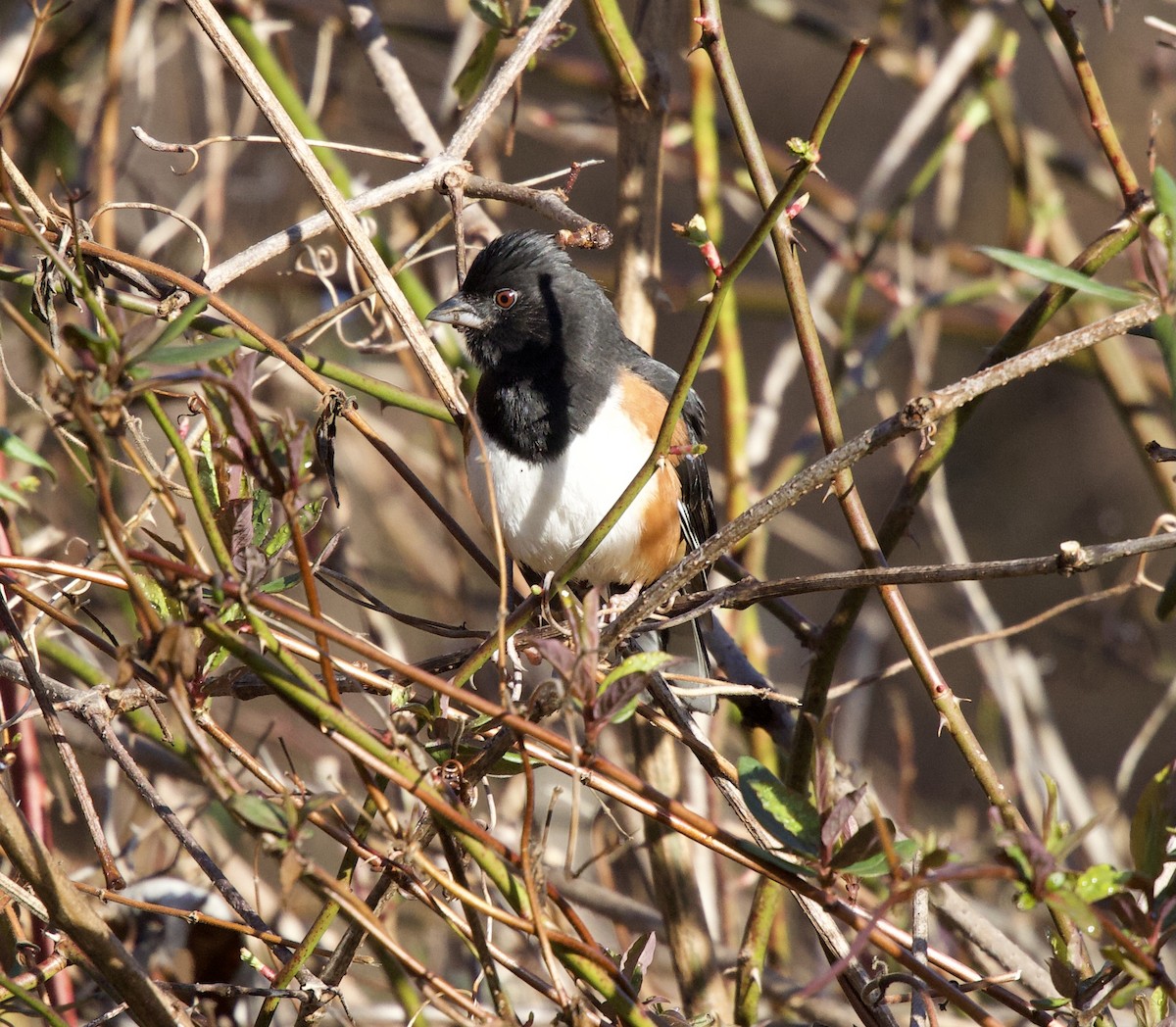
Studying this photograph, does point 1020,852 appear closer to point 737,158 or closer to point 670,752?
point 670,752

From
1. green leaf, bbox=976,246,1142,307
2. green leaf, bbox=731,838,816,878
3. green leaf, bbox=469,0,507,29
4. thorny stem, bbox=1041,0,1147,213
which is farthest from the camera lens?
green leaf, bbox=469,0,507,29

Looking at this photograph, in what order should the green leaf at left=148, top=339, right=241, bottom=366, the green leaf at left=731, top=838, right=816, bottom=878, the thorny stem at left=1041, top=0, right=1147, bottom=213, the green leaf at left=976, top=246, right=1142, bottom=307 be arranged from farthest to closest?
the thorny stem at left=1041, top=0, right=1147, bottom=213, the green leaf at left=731, top=838, right=816, bottom=878, the green leaf at left=976, top=246, right=1142, bottom=307, the green leaf at left=148, top=339, right=241, bottom=366

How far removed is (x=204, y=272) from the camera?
1.48 metres

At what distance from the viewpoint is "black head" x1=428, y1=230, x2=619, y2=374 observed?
2205 millimetres

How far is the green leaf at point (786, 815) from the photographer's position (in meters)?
1.08

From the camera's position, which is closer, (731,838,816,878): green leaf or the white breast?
(731,838,816,878): green leaf

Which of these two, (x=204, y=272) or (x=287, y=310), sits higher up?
(x=287, y=310)

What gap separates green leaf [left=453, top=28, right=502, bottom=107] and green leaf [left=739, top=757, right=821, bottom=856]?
138 centimetres

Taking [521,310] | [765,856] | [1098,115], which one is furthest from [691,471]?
[765,856]

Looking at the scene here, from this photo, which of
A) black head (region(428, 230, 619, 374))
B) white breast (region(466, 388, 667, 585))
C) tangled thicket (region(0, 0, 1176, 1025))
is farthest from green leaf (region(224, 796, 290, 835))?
black head (region(428, 230, 619, 374))

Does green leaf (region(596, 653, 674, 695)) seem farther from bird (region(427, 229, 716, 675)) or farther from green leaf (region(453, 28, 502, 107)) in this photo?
green leaf (region(453, 28, 502, 107))

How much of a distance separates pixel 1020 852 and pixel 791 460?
1.71 meters

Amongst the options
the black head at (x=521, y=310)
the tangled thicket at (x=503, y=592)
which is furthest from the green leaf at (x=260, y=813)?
the black head at (x=521, y=310)

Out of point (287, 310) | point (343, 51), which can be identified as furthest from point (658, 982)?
point (343, 51)
